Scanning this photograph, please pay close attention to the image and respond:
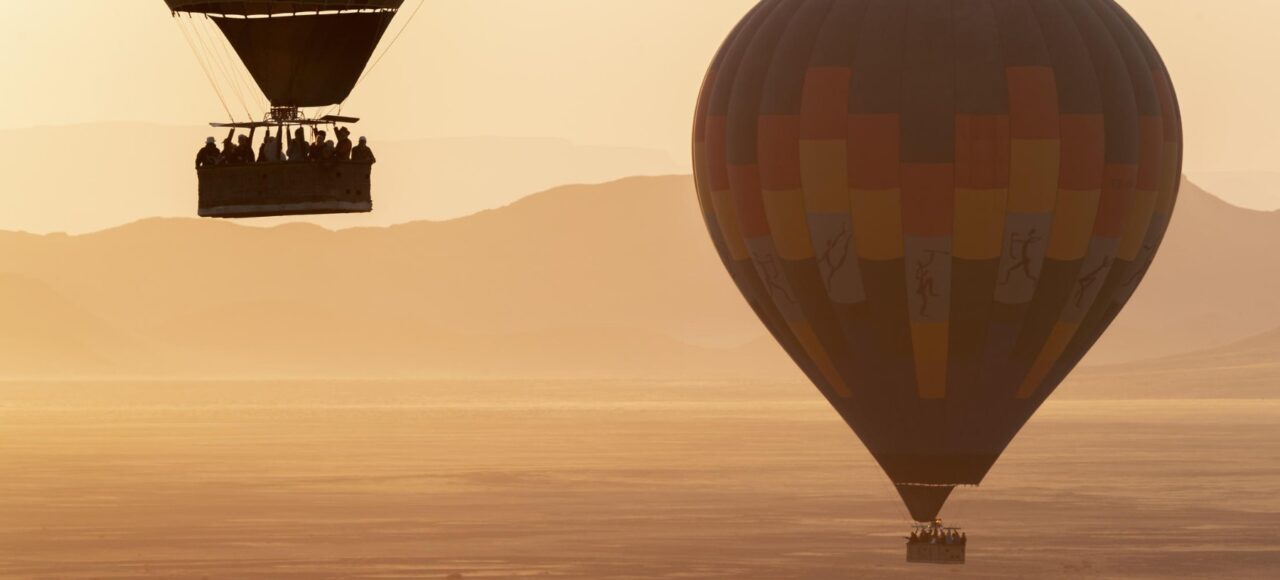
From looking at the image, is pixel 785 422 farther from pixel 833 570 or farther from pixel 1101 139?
pixel 1101 139

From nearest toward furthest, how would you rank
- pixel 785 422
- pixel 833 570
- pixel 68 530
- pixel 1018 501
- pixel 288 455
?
pixel 833 570 → pixel 68 530 → pixel 1018 501 → pixel 288 455 → pixel 785 422

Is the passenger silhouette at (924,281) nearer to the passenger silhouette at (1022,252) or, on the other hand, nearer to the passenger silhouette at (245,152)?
the passenger silhouette at (1022,252)

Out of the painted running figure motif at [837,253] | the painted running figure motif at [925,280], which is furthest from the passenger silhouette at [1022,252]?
the painted running figure motif at [837,253]

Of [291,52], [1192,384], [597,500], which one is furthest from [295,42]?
[1192,384]

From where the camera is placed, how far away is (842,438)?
11981cm

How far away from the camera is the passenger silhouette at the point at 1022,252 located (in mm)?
40906

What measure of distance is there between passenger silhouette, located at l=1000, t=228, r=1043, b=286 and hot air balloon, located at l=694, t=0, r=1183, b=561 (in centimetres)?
3

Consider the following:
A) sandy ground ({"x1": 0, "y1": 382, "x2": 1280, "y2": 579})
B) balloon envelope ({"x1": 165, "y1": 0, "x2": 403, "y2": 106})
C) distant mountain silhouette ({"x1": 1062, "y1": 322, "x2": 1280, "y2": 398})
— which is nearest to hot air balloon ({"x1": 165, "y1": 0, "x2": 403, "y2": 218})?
balloon envelope ({"x1": 165, "y1": 0, "x2": 403, "y2": 106})

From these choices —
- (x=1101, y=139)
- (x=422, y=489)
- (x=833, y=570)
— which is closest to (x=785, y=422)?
(x=422, y=489)

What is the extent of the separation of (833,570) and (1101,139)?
1804 centimetres

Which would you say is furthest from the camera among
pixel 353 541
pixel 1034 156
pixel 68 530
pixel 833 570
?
pixel 68 530

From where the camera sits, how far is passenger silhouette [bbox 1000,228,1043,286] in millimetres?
40906

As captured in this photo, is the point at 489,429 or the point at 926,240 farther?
the point at 489,429

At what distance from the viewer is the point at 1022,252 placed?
40906mm
